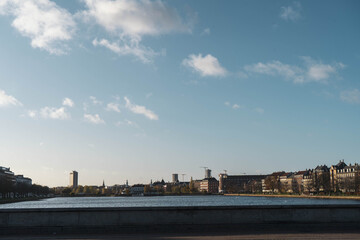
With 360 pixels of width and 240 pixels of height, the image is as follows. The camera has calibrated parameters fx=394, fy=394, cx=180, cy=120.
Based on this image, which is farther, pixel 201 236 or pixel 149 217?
pixel 149 217

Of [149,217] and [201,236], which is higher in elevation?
[149,217]

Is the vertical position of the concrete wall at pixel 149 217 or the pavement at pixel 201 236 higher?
the concrete wall at pixel 149 217

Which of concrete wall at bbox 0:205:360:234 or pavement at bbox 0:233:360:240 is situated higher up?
concrete wall at bbox 0:205:360:234

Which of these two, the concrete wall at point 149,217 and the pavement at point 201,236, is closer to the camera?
the pavement at point 201,236

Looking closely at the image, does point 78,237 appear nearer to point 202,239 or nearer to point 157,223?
point 157,223

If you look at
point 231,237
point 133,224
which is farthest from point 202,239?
point 133,224

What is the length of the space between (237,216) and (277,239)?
413 centimetres

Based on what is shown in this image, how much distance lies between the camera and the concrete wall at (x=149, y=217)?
21.8m

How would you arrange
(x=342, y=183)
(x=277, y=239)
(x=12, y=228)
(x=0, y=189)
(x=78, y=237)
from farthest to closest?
(x=342, y=183) → (x=0, y=189) → (x=12, y=228) → (x=78, y=237) → (x=277, y=239)

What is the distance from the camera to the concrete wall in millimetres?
21812

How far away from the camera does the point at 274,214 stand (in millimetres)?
22453

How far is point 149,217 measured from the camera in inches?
864

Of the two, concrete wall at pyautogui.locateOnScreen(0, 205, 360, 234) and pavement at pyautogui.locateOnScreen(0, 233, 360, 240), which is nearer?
pavement at pyautogui.locateOnScreen(0, 233, 360, 240)

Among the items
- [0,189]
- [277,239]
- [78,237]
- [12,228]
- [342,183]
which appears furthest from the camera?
[342,183]
